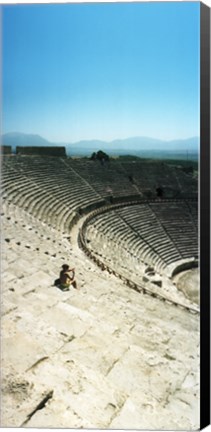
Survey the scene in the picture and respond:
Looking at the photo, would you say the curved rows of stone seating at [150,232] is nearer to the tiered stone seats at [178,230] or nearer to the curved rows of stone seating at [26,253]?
the tiered stone seats at [178,230]

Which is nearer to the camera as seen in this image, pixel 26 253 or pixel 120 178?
pixel 26 253

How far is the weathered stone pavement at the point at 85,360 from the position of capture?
4.90m

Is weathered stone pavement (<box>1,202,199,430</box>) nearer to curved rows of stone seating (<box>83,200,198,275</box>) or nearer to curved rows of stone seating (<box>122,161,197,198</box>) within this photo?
curved rows of stone seating (<box>122,161,197,198</box>)

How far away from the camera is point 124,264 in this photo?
444 inches

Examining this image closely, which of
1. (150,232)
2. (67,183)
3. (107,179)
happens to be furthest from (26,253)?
(150,232)

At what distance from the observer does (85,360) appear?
5250 millimetres

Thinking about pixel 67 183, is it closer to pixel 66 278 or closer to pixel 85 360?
pixel 66 278

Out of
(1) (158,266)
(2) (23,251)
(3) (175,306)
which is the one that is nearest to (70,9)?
(2) (23,251)

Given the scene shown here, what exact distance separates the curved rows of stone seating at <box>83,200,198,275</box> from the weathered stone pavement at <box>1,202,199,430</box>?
6.71m

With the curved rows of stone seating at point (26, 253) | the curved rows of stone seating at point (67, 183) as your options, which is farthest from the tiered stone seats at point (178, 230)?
the curved rows of stone seating at point (26, 253)

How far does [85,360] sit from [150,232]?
1009cm

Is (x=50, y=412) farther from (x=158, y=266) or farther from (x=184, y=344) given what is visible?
(x=158, y=266)

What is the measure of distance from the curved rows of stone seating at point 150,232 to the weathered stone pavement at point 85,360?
671cm

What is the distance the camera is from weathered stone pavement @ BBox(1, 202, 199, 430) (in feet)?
16.1
